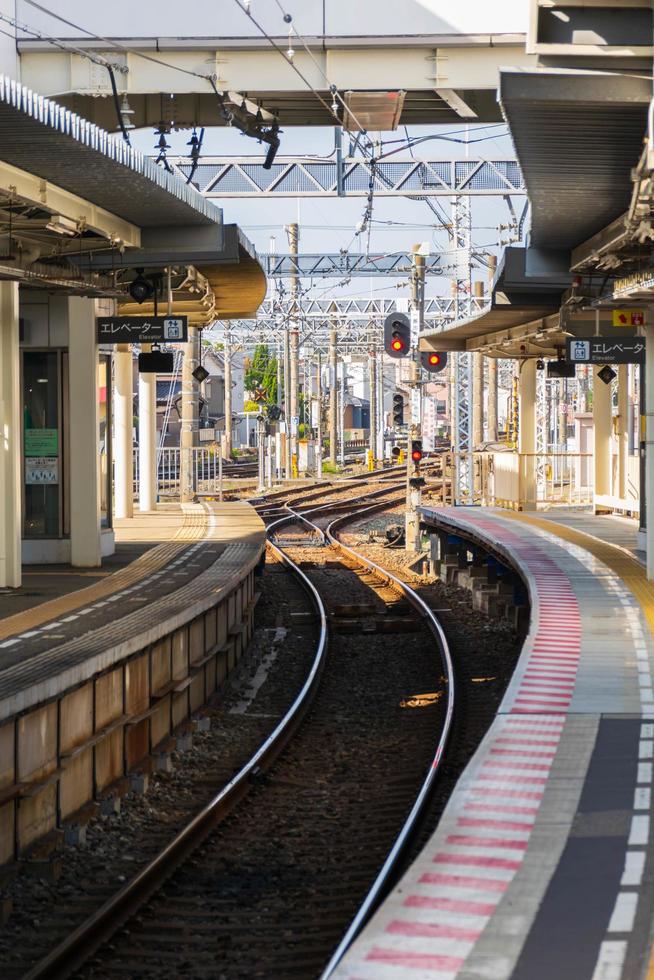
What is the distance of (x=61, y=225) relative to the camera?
43.9 feet

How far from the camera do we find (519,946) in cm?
502

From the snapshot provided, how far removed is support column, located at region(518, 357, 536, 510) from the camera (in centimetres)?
2711

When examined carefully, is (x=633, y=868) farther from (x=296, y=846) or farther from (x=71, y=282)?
(x=71, y=282)

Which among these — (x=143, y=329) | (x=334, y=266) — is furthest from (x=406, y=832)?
(x=334, y=266)

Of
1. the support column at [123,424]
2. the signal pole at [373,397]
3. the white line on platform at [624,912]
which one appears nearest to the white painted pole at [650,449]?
the white line on platform at [624,912]

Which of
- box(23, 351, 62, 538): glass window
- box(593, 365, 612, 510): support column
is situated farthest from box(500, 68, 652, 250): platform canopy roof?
box(593, 365, 612, 510): support column

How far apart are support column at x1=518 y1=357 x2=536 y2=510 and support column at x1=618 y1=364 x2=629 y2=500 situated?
7.04 feet

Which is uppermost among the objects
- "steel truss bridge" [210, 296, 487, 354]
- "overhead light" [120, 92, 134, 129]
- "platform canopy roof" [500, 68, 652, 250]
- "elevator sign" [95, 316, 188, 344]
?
"steel truss bridge" [210, 296, 487, 354]

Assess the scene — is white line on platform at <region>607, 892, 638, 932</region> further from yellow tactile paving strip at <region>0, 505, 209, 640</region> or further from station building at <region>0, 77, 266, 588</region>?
station building at <region>0, 77, 266, 588</region>

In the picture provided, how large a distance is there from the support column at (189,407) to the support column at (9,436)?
1291 centimetres

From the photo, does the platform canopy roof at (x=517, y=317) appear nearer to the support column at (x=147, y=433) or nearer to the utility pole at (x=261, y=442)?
the support column at (x=147, y=433)

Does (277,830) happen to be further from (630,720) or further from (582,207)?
(582,207)

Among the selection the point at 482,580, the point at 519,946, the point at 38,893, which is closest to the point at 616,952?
the point at 519,946

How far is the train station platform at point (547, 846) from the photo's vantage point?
493 centimetres
